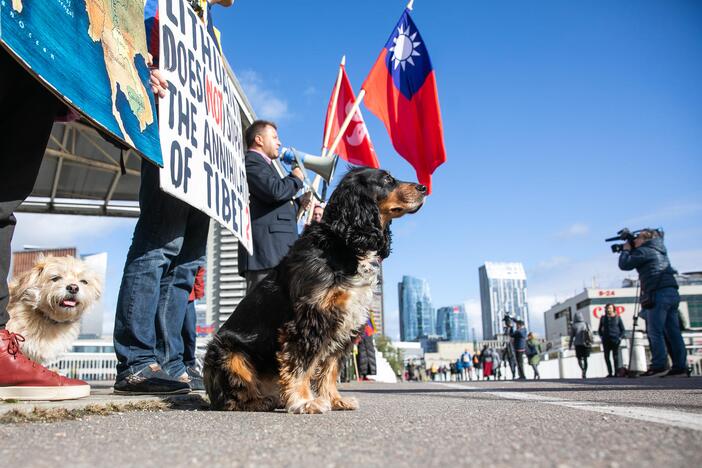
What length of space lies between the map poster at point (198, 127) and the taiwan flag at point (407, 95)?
4.22 metres

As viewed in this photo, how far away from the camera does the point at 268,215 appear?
5316 mm

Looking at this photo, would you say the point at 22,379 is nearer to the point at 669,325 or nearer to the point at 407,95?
the point at 407,95

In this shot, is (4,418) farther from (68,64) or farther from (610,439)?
(610,439)

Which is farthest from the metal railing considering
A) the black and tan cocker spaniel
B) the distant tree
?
the distant tree

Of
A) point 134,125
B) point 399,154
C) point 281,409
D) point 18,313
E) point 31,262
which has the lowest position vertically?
point 281,409

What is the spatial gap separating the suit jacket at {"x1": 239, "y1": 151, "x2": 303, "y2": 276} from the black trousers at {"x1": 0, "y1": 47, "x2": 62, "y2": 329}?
231cm

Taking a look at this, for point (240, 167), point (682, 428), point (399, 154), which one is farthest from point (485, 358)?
point (682, 428)

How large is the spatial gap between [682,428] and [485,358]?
107 ft

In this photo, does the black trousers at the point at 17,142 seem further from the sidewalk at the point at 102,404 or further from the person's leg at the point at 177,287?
the person's leg at the point at 177,287

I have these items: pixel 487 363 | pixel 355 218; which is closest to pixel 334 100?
pixel 355 218

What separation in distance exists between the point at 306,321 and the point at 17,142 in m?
1.81

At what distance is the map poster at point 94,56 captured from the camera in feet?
7.14

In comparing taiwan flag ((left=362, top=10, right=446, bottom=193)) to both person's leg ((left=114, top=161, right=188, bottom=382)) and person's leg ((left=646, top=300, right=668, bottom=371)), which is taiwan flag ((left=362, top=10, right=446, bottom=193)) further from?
person's leg ((left=114, top=161, right=188, bottom=382))

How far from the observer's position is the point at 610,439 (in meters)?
1.70
